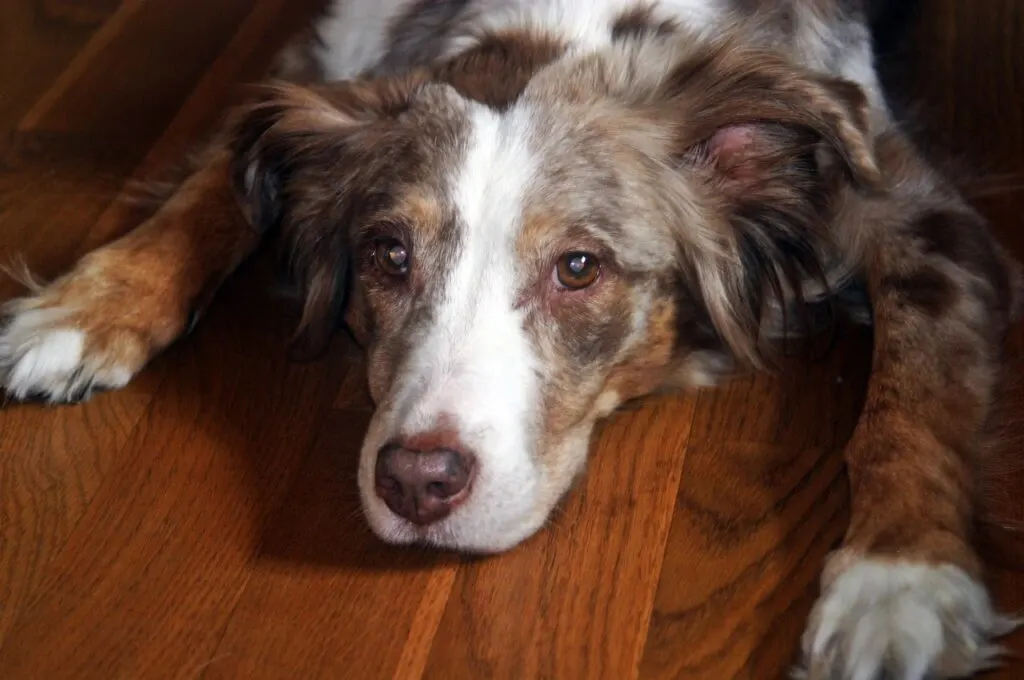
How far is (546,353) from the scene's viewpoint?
2225mm

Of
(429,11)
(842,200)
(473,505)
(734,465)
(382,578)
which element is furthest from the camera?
(429,11)

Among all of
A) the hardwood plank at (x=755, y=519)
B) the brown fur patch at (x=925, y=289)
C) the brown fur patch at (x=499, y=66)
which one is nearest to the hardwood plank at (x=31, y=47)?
the brown fur patch at (x=499, y=66)

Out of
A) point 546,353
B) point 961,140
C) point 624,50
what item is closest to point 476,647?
point 546,353

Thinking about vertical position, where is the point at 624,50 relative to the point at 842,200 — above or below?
above

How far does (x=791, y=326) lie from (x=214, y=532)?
1229 mm

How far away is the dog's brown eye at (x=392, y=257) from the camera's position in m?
2.30

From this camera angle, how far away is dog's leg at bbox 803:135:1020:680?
1.94 m

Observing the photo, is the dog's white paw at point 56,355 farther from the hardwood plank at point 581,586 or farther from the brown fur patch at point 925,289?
the brown fur patch at point 925,289

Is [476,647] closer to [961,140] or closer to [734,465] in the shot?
[734,465]

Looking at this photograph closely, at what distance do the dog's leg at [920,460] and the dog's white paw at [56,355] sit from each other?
144 cm

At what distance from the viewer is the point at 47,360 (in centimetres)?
251

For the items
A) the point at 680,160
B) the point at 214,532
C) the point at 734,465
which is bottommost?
the point at 214,532

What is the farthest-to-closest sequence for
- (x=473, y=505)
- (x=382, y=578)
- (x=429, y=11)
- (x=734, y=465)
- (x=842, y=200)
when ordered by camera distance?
1. (x=429, y=11)
2. (x=842, y=200)
3. (x=734, y=465)
4. (x=382, y=578)
5. (x=473, y=505)

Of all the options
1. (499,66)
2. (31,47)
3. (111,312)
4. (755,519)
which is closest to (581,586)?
(755,519)
